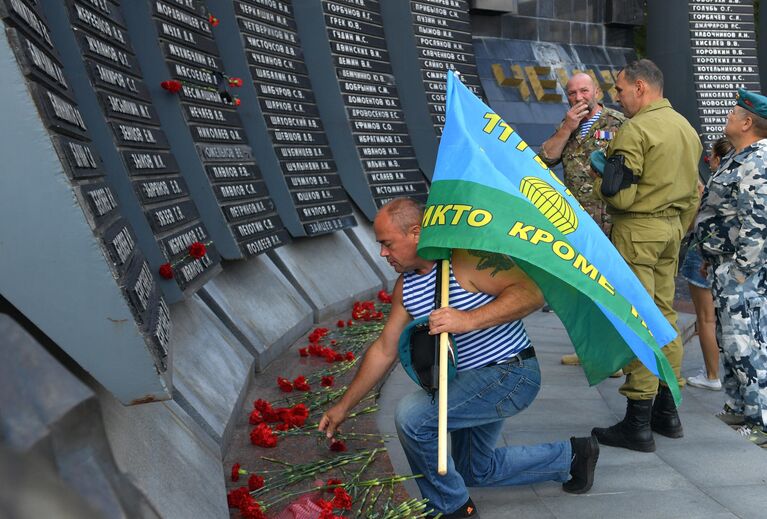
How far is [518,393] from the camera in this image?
358cm

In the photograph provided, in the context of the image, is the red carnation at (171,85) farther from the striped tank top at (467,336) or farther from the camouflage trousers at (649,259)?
the camouflage trousers at (649,259)

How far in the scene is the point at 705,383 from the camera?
5941 mm

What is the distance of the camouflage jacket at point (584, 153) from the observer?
6.31 meters

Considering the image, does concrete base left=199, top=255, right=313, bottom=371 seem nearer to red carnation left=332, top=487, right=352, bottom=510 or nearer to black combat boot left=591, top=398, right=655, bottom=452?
black combat boot left=591, top=398, right=655, bottom=452

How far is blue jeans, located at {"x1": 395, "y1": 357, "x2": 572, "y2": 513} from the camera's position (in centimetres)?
346

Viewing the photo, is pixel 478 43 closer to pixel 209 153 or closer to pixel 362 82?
pixel 362 82

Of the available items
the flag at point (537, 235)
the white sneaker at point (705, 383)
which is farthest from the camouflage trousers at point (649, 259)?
the white sneaker at point (705, 383)

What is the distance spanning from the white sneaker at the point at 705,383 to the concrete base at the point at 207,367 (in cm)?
290

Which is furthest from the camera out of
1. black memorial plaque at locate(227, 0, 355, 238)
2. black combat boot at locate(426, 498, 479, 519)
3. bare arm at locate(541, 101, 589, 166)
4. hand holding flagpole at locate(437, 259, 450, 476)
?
black memorial plaque at locate(227, 0, 355, 238)

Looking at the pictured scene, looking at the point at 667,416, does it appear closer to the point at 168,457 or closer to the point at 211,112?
the point at 168,457

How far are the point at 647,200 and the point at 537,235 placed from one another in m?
1.52

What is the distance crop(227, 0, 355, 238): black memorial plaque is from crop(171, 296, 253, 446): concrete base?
2414mm

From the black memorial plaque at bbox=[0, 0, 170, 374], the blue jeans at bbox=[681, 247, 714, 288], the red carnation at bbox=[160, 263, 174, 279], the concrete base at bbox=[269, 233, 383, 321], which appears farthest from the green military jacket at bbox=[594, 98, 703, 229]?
the concrete base at bbox=[269, 233, 383, 321]

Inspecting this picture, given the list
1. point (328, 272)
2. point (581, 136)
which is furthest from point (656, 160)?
point (328, 272)
